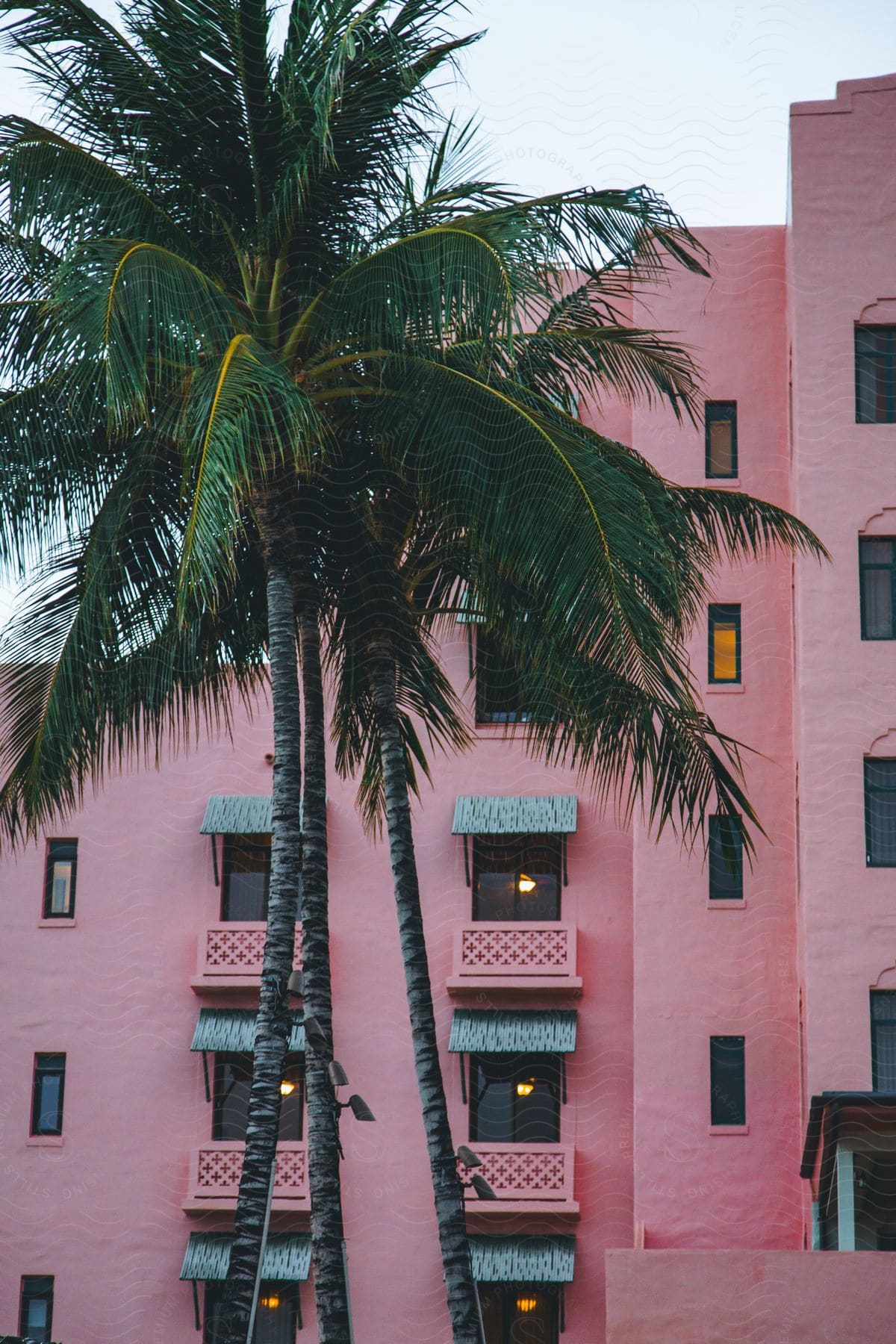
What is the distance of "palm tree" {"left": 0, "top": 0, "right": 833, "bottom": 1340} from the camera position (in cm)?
834

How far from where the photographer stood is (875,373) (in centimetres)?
1664

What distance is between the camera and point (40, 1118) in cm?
1783

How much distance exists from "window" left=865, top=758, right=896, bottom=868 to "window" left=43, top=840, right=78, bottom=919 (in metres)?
8.33

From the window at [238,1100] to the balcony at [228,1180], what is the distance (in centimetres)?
60

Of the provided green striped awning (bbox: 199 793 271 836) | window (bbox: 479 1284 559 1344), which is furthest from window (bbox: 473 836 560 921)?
window (bbox: 479 1284 559 1344)

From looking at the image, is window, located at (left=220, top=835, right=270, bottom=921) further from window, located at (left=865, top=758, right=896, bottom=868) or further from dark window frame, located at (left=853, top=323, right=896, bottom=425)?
dark window frame, located at (left=853, top=323, right=896, bottom=425)

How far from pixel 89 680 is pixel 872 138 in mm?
10991

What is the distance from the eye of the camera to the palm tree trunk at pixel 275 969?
8328 mm

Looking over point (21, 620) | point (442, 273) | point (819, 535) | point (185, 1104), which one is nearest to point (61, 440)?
point (21, 620)

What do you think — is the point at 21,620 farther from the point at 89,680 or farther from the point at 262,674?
the point at 262,674

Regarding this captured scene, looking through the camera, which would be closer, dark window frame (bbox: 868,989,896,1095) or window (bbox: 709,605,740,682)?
dark window frame (bbox: 868,989,896,1095)

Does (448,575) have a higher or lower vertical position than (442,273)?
lower

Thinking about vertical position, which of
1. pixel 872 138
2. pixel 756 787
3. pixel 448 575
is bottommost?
pixel 756 787

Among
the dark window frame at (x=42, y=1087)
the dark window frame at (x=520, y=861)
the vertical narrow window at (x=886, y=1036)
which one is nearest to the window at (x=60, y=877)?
the dark window frame at (x=42, y=1087)
